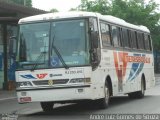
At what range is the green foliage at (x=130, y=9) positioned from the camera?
56.3 metres

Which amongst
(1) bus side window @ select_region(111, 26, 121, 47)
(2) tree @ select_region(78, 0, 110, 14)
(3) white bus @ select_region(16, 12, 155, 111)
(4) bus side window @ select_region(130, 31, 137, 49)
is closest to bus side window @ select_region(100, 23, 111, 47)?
(3) white bus @ select_region(16, 12, 155, 111)

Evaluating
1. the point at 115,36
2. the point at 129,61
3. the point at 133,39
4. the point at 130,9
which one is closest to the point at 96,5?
the point at 130,9

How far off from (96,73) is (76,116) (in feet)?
4.87

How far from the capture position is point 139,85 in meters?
22.5

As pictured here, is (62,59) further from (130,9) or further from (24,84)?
(130,9)

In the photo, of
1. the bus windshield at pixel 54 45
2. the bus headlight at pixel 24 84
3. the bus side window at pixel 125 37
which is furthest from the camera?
the bus side window at pixel 125 37

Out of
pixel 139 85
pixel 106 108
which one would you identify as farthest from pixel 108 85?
pixel 139 85

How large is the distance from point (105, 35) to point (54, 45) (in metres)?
2.50

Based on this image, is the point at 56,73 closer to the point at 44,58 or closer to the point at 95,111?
the point at 44,58

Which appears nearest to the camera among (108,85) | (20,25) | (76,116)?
(76,116)

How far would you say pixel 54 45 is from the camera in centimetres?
1569

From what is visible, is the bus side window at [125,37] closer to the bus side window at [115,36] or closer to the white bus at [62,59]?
the bus side window at [115,36]

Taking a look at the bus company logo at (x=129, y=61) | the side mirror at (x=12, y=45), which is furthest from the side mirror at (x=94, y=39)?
the bus company logo at (x=129, y=61)

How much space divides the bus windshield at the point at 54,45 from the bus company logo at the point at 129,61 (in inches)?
126
